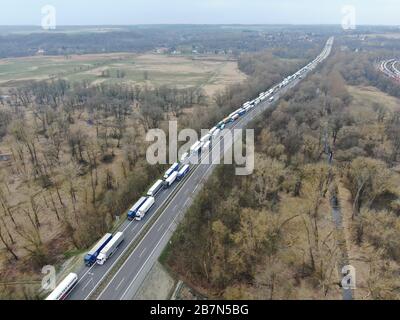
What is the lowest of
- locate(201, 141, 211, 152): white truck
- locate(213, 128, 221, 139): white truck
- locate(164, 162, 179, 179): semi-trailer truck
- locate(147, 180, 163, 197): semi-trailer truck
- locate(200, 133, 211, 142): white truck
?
locate(147, 180, 163, 197): semi-trailer truck

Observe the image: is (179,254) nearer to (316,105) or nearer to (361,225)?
(361,225)

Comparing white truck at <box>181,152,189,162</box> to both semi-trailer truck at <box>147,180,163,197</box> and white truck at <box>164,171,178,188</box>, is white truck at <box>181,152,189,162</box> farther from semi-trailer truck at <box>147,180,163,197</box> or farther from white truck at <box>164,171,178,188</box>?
semi-trailer truck at <box>147,180,163,197</box>

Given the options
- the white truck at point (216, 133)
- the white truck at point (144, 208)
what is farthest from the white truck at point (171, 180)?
the white truck at point (216, 133)

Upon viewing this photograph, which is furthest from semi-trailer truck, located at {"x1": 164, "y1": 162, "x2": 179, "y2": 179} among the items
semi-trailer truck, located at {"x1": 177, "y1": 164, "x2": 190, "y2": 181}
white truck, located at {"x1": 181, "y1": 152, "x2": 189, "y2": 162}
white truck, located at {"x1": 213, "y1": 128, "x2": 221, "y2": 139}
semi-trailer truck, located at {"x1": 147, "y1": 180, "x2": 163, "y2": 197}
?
white truck, located at {"x1": 213, "y1": 128, "x2": 221, "y2": 139}

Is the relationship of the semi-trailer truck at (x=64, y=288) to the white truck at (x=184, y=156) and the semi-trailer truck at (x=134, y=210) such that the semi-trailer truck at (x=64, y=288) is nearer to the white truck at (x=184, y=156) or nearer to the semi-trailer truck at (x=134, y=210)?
the semi-trailer truck at (x=134, y=210)

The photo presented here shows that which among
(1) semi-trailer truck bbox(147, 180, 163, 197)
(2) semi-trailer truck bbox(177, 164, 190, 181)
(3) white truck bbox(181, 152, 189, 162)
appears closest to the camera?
(1) semi-trailer truck bbox(147, 180, 163, 197)
